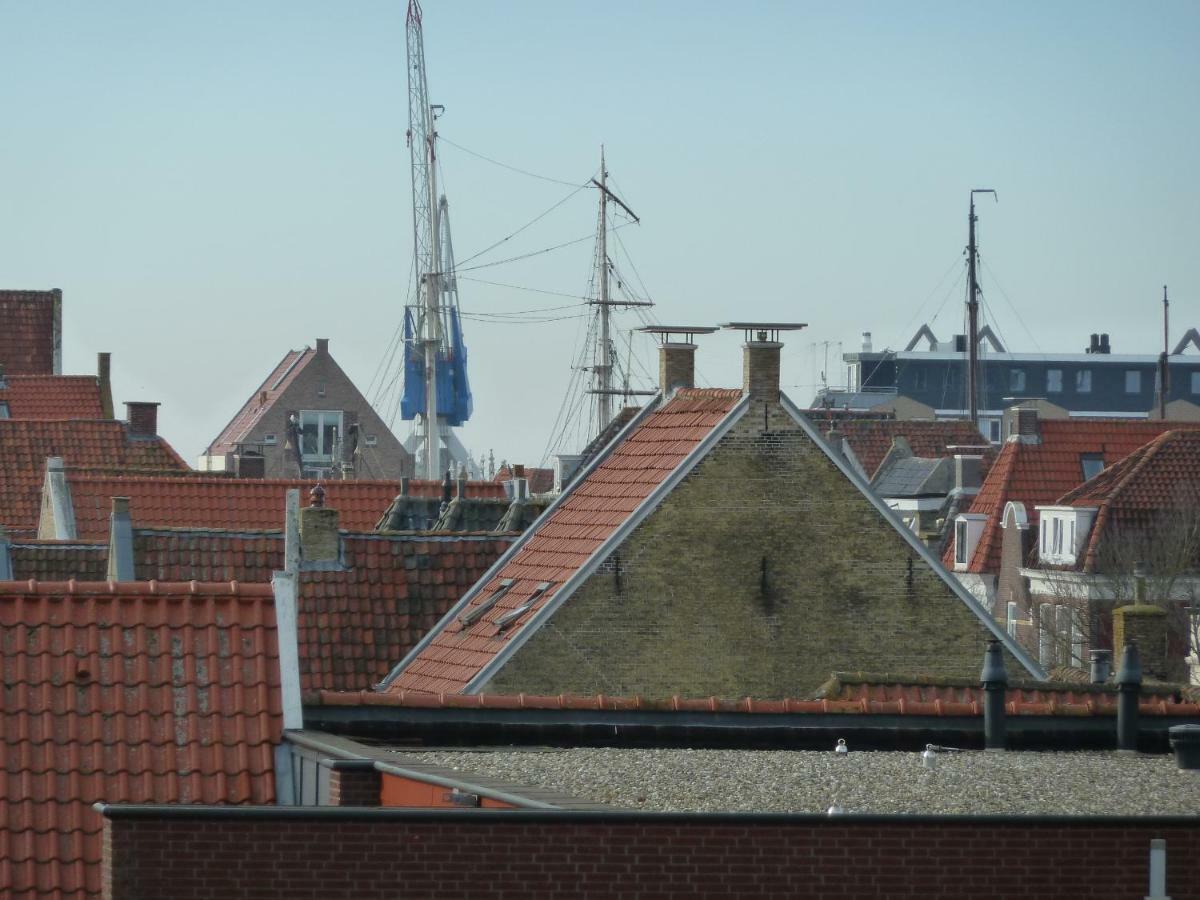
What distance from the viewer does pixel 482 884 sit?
14.4m

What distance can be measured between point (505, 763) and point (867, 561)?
12436mm

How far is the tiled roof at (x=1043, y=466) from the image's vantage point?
63.0m

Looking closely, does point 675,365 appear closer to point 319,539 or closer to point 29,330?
point 319,539

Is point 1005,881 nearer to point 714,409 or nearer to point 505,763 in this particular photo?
point 505,763

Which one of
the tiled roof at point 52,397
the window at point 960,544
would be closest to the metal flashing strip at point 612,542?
the tiled roof at point 52,397

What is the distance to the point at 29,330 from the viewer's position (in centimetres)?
7075

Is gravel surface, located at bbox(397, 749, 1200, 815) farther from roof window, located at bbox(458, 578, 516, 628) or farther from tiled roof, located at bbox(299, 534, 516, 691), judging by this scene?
tiled roof, located at bbox(299, 534, 516, 691)

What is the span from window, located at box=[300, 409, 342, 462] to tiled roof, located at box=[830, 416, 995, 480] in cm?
2912

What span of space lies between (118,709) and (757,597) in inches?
543

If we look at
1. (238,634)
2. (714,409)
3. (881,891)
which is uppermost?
(714,409)

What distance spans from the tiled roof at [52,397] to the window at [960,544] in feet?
64.5

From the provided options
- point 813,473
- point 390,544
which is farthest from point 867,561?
point 390,544

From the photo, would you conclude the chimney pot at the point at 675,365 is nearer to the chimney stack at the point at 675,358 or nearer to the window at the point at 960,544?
the chimney stack at the point at 675,358

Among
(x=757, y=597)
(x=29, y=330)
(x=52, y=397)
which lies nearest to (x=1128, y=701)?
(x=757, y=597)
